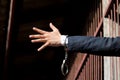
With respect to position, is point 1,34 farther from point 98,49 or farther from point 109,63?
point 98,49

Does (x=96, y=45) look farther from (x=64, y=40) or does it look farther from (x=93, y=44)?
(x=64, y=40)

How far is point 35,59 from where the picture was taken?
8.16 meters

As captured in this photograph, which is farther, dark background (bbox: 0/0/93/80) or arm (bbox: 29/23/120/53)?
dark background (bbox: 0/0/93/80)

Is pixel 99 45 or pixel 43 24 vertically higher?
pixel 43 24

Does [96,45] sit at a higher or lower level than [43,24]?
lower

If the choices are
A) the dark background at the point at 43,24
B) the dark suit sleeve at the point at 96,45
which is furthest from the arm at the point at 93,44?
the dark background at the point at 43,24

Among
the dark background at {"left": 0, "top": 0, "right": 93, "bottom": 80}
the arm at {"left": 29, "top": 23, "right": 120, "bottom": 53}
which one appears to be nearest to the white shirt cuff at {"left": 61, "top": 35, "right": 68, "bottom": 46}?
the arm at {"left": 29, "top": 23, "right": 120, "bottom": 53}

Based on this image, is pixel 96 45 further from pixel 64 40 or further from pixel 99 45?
pixel 64 40

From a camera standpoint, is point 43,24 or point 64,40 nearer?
point 64,40

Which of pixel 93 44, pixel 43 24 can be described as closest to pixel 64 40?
pixel 93 44

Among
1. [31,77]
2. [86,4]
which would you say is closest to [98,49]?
[86,4]

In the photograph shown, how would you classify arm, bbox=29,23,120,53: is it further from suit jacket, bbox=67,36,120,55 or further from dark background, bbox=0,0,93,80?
dark background, bbox=0,0,93,80

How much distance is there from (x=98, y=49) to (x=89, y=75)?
2.42m

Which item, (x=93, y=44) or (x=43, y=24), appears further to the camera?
(x=43, y=24)
